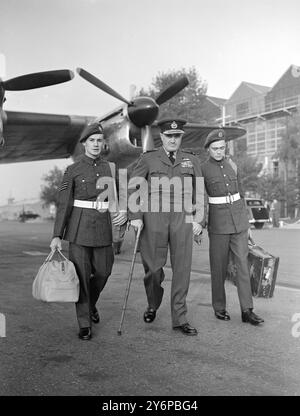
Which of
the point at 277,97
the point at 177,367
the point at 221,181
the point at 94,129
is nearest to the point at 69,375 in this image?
the point at 177,367

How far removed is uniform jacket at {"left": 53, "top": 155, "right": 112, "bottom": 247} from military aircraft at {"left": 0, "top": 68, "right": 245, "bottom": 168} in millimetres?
4041

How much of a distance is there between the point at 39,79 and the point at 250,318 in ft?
20.6

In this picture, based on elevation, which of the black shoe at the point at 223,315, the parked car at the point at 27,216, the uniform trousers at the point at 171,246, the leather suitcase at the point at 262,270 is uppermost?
the uniform trousers at the point at 171,246

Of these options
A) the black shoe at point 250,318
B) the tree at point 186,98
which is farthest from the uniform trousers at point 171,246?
the tree at point 186,98

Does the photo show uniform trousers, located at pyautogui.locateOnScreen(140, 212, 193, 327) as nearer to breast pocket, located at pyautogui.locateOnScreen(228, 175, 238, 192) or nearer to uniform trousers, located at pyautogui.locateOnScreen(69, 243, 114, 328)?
uniform trousers, located at pyautogui.locateOnScreen(69, 243, 114, 328)

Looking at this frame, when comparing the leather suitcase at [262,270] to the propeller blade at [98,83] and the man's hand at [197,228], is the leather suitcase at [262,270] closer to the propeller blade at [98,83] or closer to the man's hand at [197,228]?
the man's hand at [197,228]

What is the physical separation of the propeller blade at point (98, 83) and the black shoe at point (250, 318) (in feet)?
21.7

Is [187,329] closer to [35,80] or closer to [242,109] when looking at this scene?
[35,80]

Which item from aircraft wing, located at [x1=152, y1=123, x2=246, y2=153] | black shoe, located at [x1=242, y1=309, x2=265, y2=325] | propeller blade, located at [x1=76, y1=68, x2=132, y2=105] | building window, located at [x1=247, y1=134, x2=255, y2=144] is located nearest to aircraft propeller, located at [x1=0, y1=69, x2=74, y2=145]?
propeller blade, located at [x1=76, y1=68, x2=132, y2=105]

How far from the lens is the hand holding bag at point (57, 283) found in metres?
4.01

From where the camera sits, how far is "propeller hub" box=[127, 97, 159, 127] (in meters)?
10.0

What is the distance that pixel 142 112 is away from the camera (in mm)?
10008

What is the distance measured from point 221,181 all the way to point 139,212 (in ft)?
3.33
